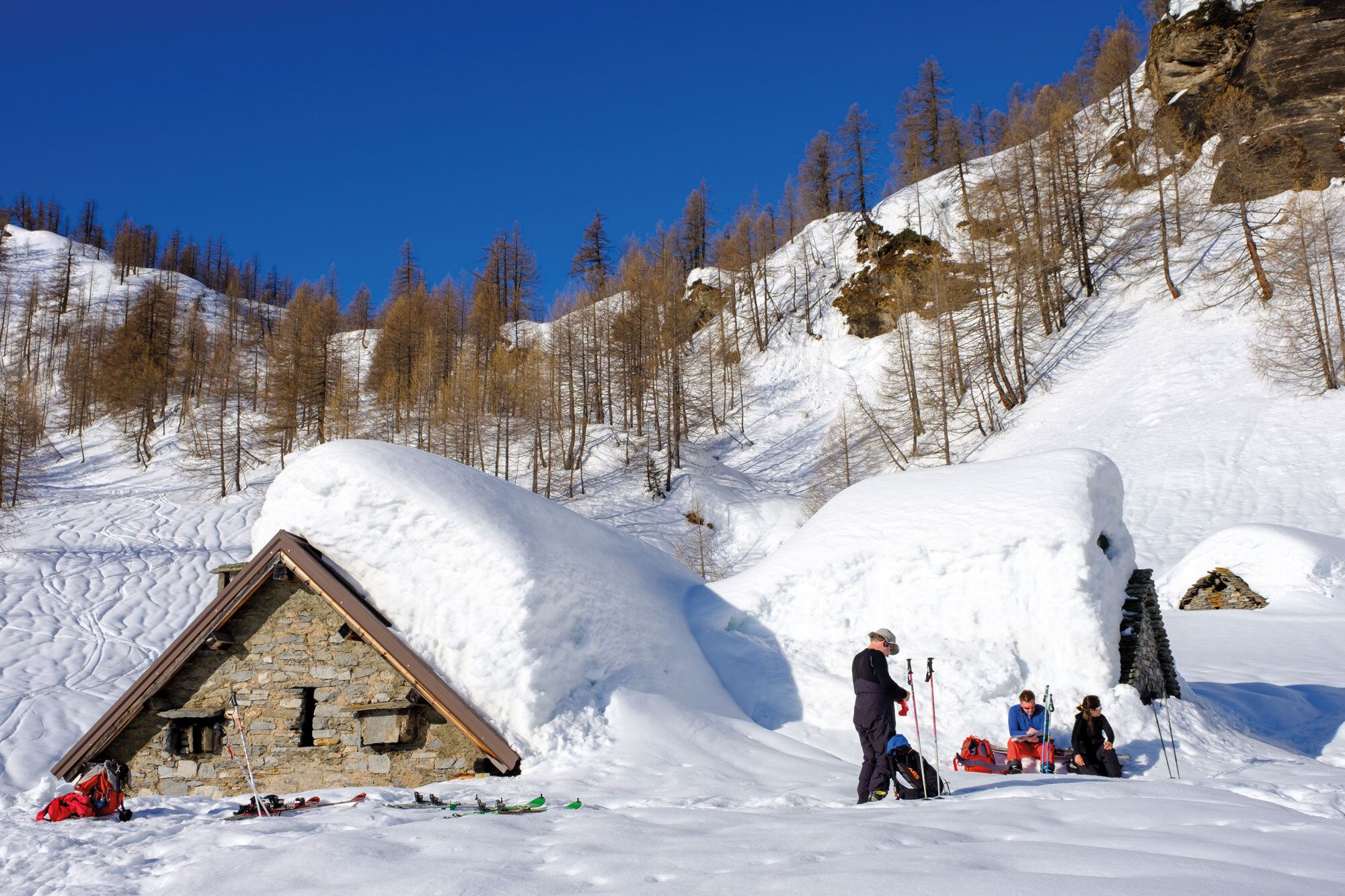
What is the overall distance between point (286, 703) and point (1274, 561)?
20860 millimetres

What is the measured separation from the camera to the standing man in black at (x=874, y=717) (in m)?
6.82

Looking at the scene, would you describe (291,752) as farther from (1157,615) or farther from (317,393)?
(317,393)

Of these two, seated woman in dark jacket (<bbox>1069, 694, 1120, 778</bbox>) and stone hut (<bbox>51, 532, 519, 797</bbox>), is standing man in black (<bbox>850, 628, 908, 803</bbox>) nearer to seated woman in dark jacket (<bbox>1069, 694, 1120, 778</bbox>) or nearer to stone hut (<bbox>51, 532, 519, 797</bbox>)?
seated woman in dark jacket (<bbox>1069, 694, 1120, 778</bbox>)

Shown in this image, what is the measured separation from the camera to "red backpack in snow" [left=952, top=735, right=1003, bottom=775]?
860cm

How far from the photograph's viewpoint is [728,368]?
1864 inches

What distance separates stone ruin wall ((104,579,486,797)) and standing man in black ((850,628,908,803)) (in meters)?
4.78

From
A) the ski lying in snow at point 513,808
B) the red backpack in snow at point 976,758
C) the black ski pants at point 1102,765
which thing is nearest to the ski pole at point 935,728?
the red backpack in snow at point 976,758

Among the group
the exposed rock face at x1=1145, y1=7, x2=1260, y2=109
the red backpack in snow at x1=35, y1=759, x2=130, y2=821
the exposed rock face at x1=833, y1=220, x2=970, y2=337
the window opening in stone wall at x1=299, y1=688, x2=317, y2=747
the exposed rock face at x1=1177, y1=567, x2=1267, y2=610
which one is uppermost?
the exposed rock face at x1=1145, y1=7, x2=1260, y2=109

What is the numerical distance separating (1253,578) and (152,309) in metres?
72.7

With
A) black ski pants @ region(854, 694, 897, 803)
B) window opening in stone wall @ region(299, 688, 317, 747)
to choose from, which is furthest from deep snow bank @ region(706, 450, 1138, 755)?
window opening in stone wall @ region(299, 688, 317, 747)

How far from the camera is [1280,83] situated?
33219mm

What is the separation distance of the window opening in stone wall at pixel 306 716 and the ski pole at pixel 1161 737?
9938 millimetres

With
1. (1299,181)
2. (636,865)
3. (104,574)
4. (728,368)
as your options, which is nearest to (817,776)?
(636,865)

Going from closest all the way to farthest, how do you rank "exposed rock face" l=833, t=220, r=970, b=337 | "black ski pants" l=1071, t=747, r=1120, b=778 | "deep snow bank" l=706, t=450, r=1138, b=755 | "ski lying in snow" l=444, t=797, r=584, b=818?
"ski lying in snow" l=444, t=797, r=584, b=818
"black ski pants" l=1071, t=747, r=1120, b=778
"deep snow bank" l=706, t=450, r=1138, b=755
"exposed rock face" l=833, t=220, r=970, b=337
